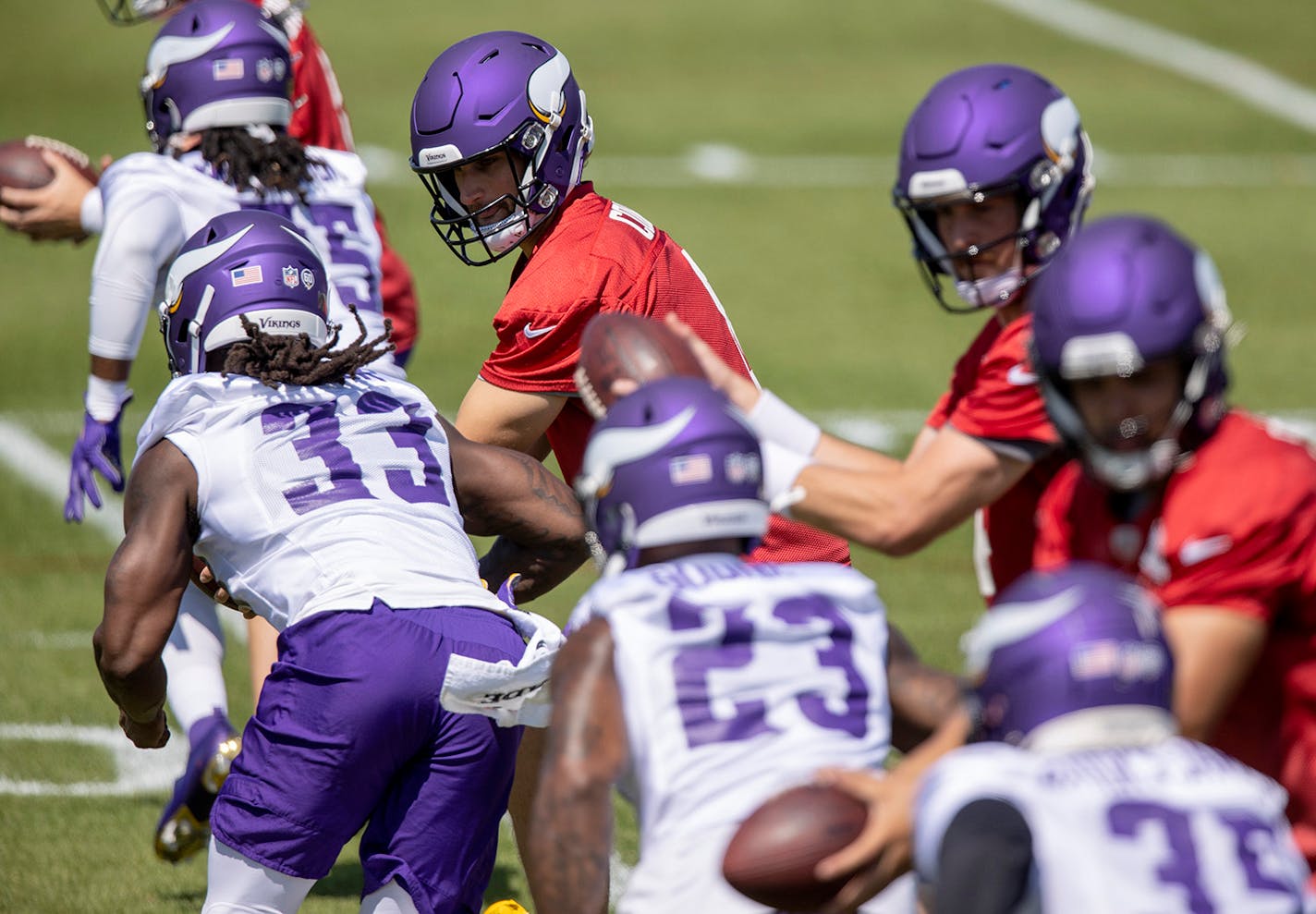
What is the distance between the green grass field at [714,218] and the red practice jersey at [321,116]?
5.49 feet

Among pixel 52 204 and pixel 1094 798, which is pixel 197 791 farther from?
pixel 1094 798

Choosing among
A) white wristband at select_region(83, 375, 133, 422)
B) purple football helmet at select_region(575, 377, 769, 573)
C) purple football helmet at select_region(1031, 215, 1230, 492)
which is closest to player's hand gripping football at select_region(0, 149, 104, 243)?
white wristband at select_region(83, 375, 133, 422)

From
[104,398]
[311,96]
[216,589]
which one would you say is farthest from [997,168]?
[311,96]

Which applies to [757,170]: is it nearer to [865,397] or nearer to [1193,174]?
[1193,174]

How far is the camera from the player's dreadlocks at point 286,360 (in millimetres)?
4574

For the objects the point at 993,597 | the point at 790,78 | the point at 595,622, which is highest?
the point at 595,622

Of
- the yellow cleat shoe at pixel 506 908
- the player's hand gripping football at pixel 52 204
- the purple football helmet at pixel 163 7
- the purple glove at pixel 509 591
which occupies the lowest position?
the yellow cleat shoe at pixel 506 908

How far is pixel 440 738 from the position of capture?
14.4 ft

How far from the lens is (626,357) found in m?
3.87

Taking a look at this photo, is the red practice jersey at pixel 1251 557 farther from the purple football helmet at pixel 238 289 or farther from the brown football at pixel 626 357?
the purple football helmet at pixel 238 289

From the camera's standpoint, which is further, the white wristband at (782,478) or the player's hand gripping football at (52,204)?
the player's hand gripping football at (52,204)

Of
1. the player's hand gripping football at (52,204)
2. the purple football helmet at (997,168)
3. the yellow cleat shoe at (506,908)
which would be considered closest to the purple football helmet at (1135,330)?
the purple football helmet at (997,168)

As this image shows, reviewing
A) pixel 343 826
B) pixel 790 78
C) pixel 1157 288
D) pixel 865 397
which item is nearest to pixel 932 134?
pixel 1157 288

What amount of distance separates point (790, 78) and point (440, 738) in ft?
52.6
